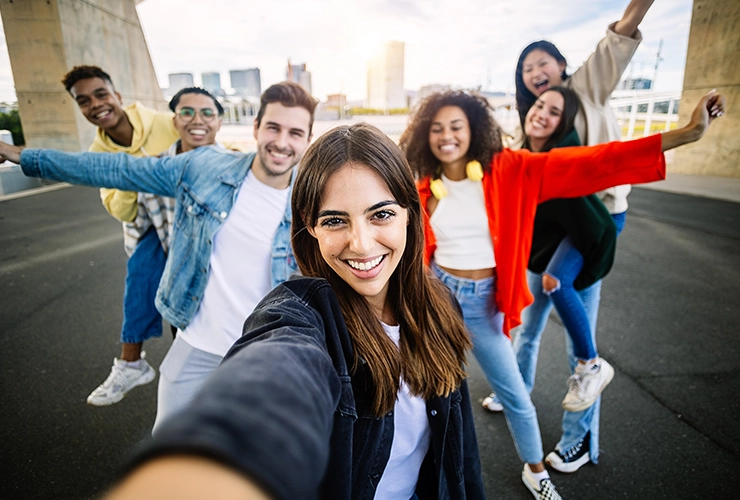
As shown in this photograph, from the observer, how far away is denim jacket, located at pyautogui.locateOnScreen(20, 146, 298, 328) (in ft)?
6.84

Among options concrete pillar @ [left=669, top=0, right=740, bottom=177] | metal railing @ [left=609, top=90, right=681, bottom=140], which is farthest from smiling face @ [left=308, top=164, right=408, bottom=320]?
metal railing @ [left=609, top=90, right=681, bottom=140]

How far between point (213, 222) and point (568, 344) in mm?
2240

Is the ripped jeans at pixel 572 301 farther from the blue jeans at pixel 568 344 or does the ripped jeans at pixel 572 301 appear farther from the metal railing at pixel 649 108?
the metal railing at pixel 649 108

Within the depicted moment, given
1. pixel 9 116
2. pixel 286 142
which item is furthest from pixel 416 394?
pixel 9 116

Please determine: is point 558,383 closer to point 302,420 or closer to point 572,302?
point 572,302

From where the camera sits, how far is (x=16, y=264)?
614 cm

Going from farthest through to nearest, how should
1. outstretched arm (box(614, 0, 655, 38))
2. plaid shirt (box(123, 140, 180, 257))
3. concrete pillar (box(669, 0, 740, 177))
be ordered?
concrete pillar (box(669, 0, 740, 177)) < plaid shirt (box(123, 140, 180, 257)) < outstretched arm (box(614, 0, 655, 38))

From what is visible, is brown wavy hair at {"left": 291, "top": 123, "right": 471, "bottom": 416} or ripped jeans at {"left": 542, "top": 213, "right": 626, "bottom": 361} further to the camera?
ripped jeans at {"left": 542, "top": 213, "right": 626, "bottom": 361}

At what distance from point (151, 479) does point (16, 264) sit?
7613mm

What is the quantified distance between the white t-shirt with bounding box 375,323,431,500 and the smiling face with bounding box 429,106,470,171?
121 centimetres

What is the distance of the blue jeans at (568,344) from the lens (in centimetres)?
242

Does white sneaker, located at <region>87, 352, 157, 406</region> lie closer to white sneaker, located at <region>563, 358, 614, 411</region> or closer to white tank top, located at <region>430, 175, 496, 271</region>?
white tank top, located at <region>430, 175, 496, 271</region>

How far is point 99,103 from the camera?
9.93 ft

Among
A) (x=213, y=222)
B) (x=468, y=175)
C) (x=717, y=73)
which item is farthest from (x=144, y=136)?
(x=717, y=73)
